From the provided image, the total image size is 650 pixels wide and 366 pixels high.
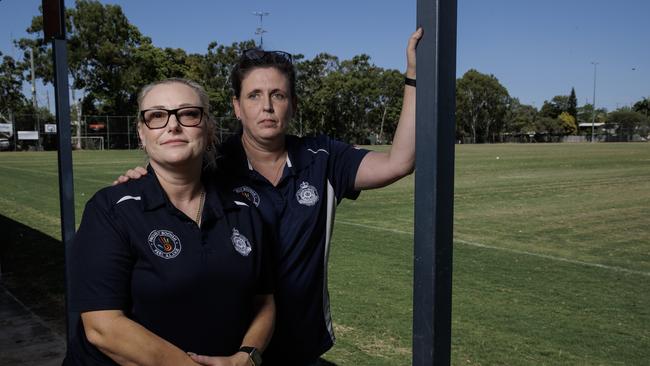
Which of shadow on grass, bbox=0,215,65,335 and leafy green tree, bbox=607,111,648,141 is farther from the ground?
leafy green tree, bbox=607,111,648,141

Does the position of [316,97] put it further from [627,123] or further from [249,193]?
[627,123]

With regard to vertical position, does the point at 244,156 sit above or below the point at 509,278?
above

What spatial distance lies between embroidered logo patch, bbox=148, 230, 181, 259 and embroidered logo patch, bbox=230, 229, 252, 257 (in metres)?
0.18

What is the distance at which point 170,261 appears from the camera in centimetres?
180

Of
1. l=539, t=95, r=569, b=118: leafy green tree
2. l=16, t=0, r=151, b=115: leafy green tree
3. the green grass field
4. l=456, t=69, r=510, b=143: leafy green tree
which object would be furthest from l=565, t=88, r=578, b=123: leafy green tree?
the green grass field

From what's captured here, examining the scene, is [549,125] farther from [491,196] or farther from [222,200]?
[222,200]

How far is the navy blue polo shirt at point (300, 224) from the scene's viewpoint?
2.27m

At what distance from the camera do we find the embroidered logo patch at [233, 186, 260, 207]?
222 cm

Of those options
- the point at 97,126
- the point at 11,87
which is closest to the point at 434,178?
the point at 97,126

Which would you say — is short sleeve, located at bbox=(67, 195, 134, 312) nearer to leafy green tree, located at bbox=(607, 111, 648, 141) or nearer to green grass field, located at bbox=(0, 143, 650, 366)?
green grass field, located at bbox=(0, 143, 650, 366)

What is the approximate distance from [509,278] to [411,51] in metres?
5.80

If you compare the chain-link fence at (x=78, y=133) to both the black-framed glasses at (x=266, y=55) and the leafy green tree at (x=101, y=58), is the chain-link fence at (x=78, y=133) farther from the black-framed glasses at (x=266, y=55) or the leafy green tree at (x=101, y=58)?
the black-framed glasses at (x=266, y=55)

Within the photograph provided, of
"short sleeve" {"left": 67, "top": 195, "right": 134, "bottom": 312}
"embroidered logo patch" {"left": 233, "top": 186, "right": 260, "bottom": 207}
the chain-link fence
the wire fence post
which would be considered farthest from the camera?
the chain-link fence

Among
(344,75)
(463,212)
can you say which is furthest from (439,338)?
(344,75)
